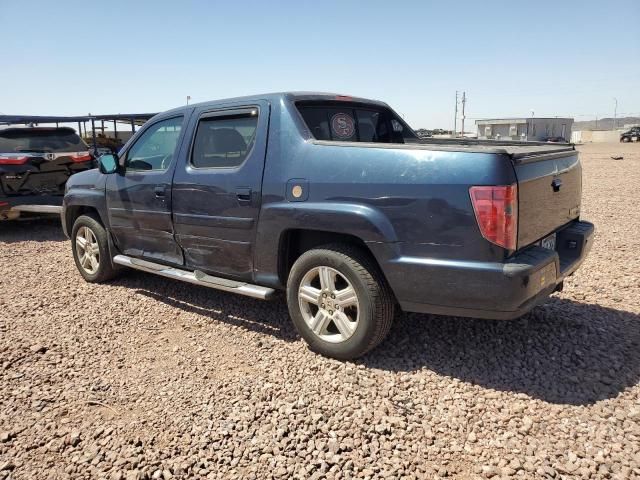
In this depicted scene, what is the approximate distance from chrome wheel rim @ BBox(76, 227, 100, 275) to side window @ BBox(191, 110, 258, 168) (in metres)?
1.90

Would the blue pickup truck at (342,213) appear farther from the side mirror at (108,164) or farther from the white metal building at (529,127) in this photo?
the white metal building at (529,127)

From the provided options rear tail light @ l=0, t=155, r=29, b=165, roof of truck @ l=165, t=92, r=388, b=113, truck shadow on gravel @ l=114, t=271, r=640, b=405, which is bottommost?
truck shadow on gravel @ l=114, t=271, r=640, b=405

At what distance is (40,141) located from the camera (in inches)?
331

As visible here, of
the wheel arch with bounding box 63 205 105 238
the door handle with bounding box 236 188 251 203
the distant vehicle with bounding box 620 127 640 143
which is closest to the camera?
the door handle with bounding box 236 188 251 203

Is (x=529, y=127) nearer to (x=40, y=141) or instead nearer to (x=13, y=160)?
(x=40, y=141)

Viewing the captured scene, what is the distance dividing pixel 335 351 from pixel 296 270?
0.63 m

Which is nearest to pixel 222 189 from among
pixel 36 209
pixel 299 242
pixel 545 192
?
pixel 299 242

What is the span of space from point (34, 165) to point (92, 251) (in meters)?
3.51

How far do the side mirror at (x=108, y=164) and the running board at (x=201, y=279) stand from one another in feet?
2.90

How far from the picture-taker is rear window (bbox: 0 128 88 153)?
812 centimetres

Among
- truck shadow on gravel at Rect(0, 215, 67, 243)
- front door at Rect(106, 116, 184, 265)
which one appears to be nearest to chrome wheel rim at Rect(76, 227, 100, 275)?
front door at Rect(106, 116, 184, 265)

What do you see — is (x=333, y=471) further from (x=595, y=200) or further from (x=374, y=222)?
(x=595, y=200)

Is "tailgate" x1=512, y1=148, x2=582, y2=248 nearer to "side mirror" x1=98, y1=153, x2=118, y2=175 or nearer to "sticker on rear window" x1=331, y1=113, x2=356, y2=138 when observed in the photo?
"sticker on rear window" x1=331, y1=113, x2=356, y2=138

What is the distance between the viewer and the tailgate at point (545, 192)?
2.87m
